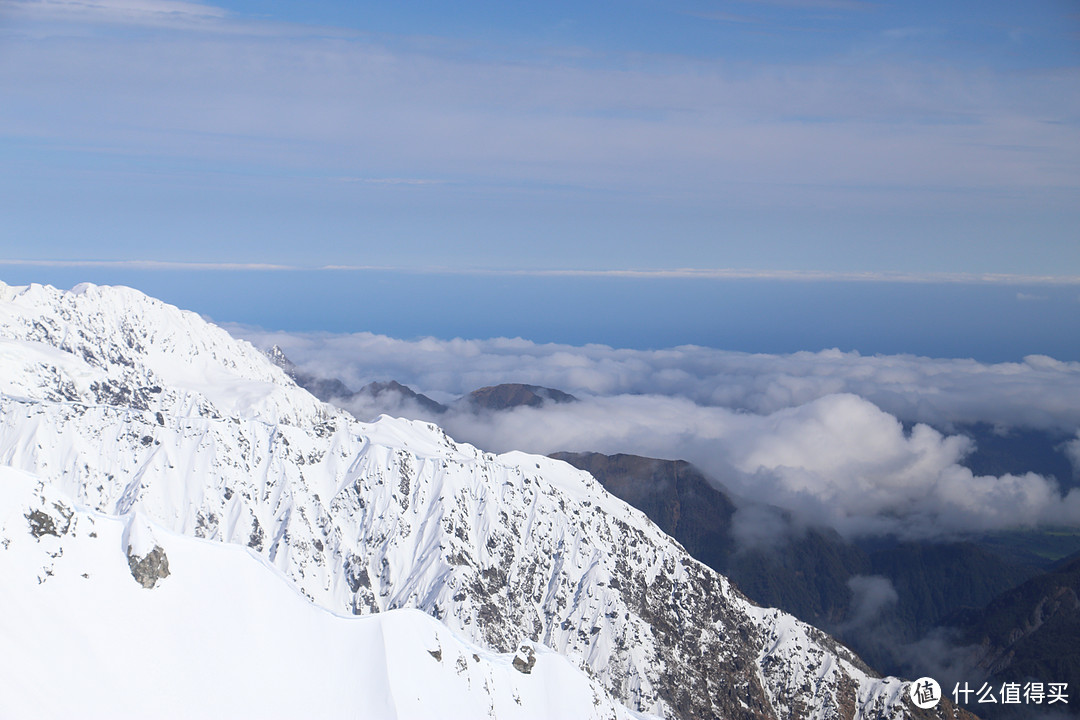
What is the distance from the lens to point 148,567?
7231 cm

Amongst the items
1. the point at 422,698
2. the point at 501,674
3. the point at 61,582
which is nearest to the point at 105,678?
the point at 61,582

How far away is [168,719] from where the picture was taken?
6162cm

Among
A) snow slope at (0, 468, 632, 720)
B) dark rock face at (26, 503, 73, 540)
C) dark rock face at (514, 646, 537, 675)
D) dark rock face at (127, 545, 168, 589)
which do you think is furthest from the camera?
dark rock face at (514, 646, 537, 675)

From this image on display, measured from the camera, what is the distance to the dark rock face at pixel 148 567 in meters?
71.5

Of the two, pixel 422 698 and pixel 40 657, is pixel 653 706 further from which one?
pixel 40 657

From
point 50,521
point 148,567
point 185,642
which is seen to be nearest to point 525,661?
point 185,642

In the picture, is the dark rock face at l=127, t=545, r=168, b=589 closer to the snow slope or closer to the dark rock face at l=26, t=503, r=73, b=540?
the snow slope

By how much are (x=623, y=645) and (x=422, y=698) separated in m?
122

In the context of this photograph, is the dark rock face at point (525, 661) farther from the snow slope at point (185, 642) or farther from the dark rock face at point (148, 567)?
the dark rock face at point (148, 567)

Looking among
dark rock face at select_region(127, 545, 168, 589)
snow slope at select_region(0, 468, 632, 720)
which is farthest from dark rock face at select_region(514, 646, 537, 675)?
dark rock face at select_region(127, 545, 168, 589)

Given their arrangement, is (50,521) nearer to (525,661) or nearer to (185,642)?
(185,642)

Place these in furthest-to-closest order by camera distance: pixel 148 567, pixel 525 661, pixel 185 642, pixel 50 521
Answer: pixel 525 661
pixel 148 567
pixel 185 642
pixel 50 521

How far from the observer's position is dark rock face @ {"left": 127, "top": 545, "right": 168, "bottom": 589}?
71.5 metres

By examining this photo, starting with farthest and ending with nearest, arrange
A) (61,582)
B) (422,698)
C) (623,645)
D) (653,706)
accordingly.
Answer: (623,645) < (653,706) < (422,698) < (61,582)
